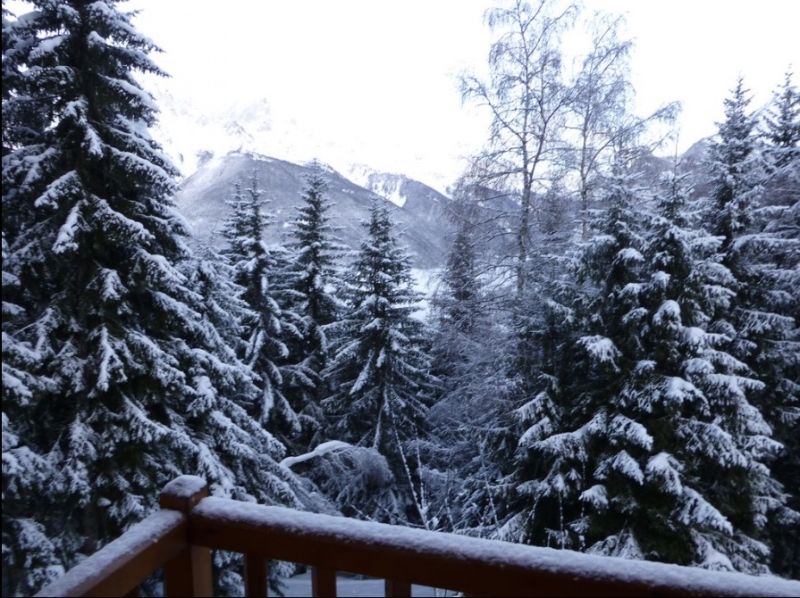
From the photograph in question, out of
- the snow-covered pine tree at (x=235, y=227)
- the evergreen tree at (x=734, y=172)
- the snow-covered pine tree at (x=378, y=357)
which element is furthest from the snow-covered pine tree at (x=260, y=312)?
the evergreen tree at (x=734, y=172)

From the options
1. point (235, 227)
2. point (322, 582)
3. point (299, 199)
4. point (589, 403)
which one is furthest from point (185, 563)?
point (299, 199)

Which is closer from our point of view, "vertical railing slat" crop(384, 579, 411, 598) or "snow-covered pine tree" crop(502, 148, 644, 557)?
"vertical railing slat" crop(384, 579, 411, 598)

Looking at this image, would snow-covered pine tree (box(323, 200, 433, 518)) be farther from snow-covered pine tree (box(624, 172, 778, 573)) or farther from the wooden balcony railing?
the wooden balcony railing

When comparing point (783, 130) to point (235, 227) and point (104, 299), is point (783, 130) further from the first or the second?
point (235, 227)

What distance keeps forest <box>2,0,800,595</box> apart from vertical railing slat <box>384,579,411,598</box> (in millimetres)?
1213

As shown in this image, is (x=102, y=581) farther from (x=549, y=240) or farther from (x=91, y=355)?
(x=549, y=240)

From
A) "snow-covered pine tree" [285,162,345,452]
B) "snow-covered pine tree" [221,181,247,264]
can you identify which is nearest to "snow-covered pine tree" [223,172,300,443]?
"snow-covered pine tree" [221,181,247,264]

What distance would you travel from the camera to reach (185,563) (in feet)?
4.10

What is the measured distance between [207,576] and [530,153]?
9.90 m

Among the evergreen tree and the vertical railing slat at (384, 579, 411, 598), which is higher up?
the evergreen tree

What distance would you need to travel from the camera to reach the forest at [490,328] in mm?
4578

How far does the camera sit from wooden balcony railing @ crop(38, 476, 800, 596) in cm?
99

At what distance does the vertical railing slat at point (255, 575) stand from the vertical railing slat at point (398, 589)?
335mm

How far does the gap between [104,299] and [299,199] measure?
11.0m
